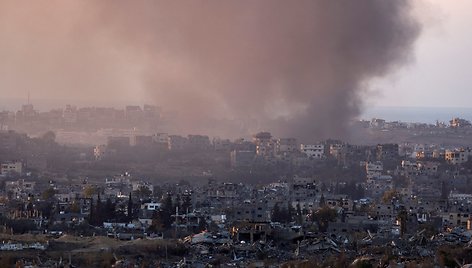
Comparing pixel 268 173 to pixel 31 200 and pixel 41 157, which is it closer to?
pixel 41 157

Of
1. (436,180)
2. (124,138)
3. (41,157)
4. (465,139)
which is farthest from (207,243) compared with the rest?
(465,139)

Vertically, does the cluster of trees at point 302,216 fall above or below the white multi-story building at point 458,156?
below

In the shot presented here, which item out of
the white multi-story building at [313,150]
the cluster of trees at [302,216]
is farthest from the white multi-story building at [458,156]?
the cluster of trees at [302,216]

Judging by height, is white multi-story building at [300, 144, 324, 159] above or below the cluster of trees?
above

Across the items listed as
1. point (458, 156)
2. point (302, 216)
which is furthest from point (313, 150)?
point (302, 216)

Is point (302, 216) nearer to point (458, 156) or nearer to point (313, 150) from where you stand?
point (458, 156)

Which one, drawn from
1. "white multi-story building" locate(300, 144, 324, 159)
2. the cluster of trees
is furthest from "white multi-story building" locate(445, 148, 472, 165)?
the cluster of trees

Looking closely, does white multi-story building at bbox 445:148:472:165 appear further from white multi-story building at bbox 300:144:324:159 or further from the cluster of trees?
the cluster of trees

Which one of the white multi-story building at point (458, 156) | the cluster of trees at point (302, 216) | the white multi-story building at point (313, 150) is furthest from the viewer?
the white multi-story building at point (313, 150)

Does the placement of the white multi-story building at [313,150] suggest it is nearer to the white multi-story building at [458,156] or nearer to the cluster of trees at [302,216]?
the white multi-story building at [458,156]
